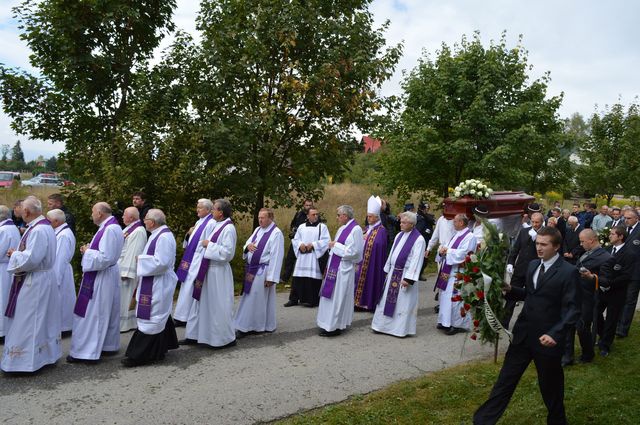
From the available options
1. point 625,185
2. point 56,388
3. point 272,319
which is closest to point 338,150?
point 272,319

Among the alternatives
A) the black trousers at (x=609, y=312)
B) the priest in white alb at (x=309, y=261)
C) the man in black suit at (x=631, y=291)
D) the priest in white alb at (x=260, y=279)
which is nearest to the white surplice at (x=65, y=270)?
the priest in white alb at (x=260, y=279)

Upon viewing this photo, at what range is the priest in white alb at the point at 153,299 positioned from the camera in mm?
6777

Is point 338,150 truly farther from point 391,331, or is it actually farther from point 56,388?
point 56,388

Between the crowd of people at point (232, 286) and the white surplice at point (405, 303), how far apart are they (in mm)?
17

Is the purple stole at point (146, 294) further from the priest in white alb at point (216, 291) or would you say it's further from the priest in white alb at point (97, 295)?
the priest in white alb at point (216, 291)

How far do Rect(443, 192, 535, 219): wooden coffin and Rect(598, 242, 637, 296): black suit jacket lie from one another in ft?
6.96

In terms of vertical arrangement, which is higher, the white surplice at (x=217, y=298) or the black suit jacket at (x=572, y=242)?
the black suit jacket at (x=572, y=242)

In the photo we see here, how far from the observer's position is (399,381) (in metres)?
6.57

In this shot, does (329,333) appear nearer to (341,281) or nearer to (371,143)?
(341,281)

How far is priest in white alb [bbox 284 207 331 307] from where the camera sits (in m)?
10.5

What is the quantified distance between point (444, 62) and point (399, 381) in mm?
13190

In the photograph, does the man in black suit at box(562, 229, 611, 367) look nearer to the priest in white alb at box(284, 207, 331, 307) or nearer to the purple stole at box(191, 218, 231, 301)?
the priest in white alb at box(284, 207, 331, 307)

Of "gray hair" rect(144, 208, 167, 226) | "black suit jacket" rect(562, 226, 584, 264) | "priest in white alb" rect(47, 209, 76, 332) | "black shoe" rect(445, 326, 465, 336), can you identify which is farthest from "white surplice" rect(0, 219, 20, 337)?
"black suit jacket" rect(562, 226, 584, 264)

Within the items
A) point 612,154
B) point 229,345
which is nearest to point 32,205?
point 229,345
